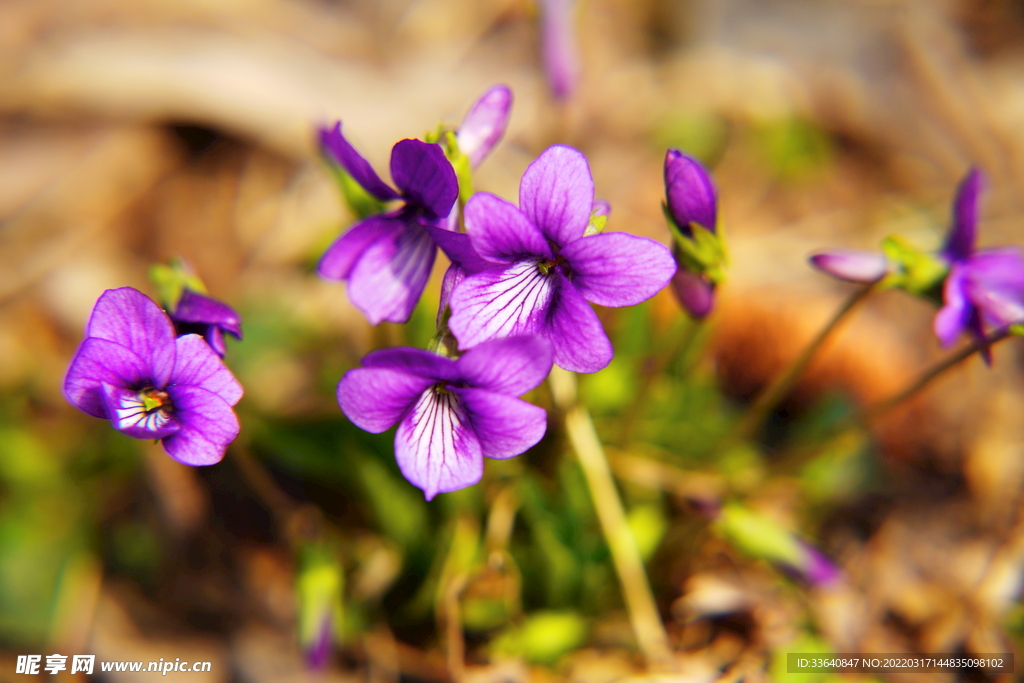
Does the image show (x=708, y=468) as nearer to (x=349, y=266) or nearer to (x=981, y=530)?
(x=981, y=530)

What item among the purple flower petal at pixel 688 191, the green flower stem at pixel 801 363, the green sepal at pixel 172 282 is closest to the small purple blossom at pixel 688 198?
the purple flower petal at pixel 688 191

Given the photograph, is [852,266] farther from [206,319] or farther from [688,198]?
[206,319]

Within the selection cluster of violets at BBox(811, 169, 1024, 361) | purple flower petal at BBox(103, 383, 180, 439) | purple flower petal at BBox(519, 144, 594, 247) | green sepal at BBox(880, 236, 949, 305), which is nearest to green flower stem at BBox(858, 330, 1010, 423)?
cluster of violets at BBox(811, 169, 1024, 361)

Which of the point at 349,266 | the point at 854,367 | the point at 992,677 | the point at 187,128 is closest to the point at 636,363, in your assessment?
the point at 854,367

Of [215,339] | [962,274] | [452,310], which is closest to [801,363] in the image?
[962,274]

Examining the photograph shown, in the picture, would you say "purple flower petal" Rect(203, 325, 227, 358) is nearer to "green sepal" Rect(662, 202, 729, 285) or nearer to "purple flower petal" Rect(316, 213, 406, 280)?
"purple flower petal" Rect(316, 213, 406, 280)

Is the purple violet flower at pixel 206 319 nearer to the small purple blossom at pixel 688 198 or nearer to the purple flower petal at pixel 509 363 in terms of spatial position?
the purple flower petal at pixel 509 363
